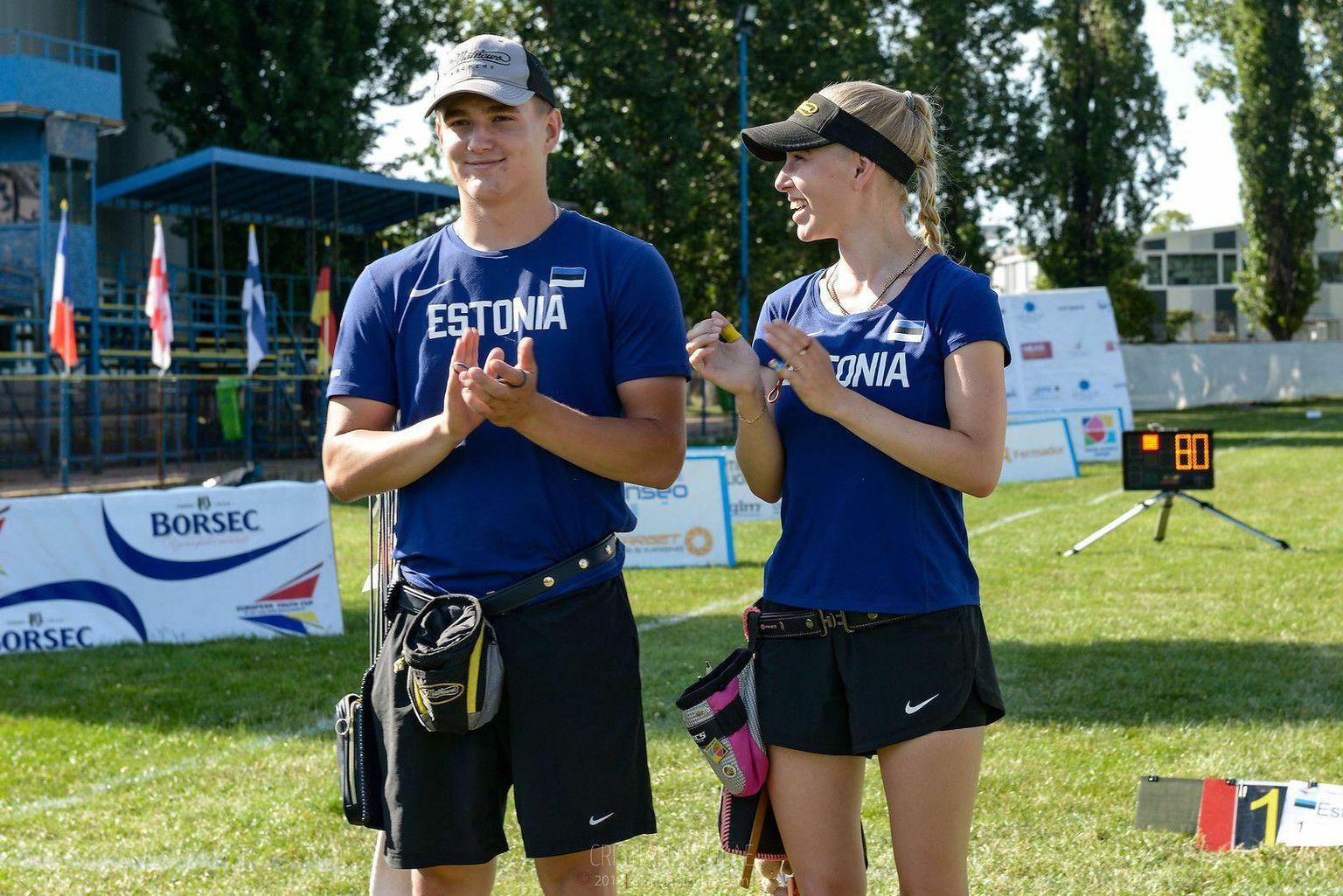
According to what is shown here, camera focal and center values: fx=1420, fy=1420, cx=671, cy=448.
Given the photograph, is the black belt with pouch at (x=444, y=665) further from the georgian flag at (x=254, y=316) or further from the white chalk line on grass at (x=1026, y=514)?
the georgian flag at (x=254, y=316)

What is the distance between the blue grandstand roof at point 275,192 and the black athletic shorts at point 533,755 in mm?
22009

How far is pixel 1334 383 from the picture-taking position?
169ft

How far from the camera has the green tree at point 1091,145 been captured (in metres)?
44.1

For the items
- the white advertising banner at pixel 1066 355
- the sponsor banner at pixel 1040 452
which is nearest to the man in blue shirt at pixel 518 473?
the sponsor banner at pixel 1040 452

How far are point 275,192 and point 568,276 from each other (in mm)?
26219

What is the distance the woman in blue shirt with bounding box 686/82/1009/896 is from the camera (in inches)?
115

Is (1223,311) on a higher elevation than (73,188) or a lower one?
higher

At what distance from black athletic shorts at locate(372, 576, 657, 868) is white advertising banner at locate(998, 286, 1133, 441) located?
1006 inches

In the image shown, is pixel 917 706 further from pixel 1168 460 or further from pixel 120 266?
pixel 120 266

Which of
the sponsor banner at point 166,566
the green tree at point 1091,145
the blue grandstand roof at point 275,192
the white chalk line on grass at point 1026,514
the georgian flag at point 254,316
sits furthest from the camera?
the green tree at point 1091,145

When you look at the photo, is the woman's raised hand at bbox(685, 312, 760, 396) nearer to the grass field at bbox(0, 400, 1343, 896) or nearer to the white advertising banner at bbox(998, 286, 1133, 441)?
the grass field at bbox(0, 400, 1343, 896)

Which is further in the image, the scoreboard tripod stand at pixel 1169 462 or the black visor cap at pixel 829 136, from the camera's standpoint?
the scoreboard tripod stand at pixel 1169 462

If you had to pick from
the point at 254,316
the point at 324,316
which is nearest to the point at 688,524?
the point at 254,316

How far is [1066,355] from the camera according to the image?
28047mm
